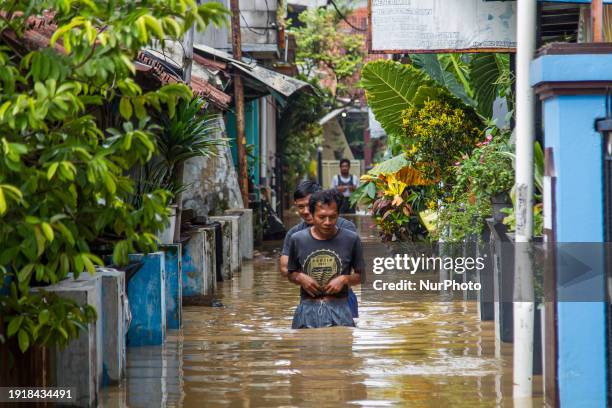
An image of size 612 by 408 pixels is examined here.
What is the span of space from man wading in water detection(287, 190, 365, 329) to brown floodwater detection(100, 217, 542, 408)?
0.19 meters

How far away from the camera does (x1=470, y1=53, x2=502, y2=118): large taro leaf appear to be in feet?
49.4

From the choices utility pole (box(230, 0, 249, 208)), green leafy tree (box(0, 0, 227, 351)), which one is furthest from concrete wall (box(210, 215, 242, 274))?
green leafy tree (box(0, 0, 227, 351))

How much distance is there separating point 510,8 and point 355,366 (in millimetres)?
5795

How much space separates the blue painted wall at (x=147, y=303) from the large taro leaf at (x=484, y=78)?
6.59m

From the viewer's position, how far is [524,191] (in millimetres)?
7121

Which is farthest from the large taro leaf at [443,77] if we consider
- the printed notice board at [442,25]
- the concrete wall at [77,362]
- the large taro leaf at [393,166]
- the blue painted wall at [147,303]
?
the concrete wall at [77,362]

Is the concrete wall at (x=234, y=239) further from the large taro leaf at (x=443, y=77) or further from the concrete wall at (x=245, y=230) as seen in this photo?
the large taro leaf at (x=443, y=77)

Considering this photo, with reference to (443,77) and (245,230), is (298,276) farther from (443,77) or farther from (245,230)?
(245,230)

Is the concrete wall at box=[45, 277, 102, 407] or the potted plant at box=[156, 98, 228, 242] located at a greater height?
the potted plant at box=[156, 98, 228, 242]

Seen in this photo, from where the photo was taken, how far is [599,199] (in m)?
6.48

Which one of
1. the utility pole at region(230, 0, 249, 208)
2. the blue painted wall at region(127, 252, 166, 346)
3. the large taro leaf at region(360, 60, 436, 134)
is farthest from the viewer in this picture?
the utility pole at region(230, 0, 249, 208)

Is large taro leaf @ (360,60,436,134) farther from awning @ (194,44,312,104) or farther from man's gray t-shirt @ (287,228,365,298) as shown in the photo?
man's gray t-shirt @ (287,228,365,298)

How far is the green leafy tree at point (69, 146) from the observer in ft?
16.8

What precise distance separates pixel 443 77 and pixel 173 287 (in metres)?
6.28
